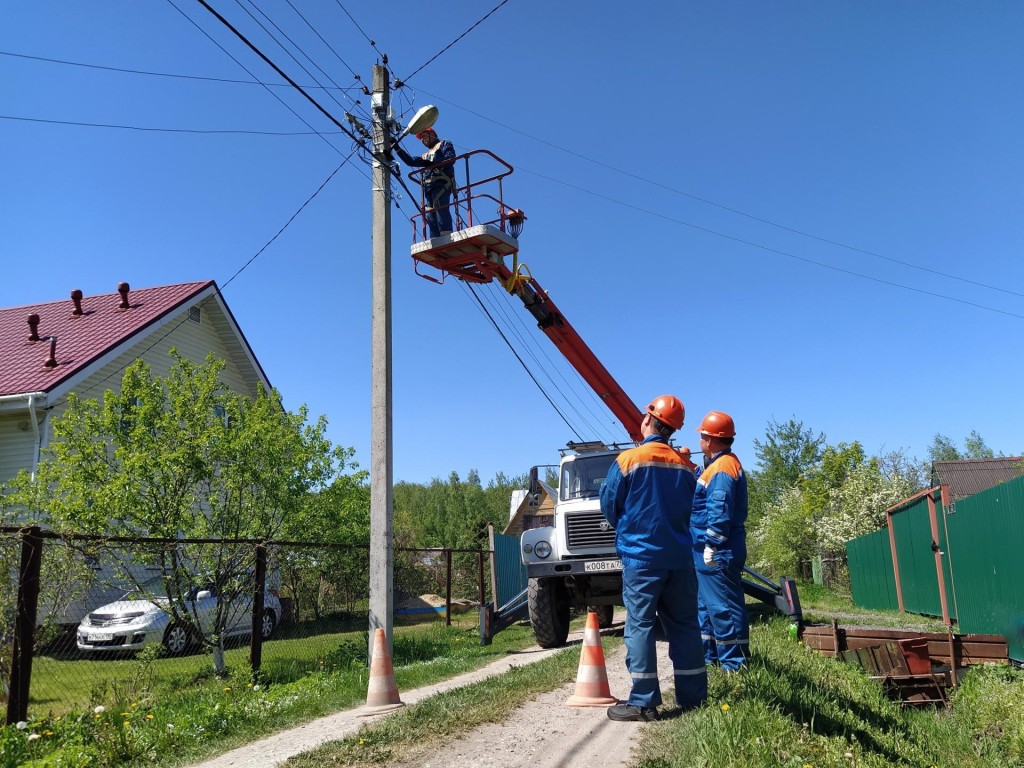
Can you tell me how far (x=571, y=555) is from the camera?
1003cm

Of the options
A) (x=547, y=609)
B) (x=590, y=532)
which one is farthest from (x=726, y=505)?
(x=547, y=609)

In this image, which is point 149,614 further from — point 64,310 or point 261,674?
point 64,310

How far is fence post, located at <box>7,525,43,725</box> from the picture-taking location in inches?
240

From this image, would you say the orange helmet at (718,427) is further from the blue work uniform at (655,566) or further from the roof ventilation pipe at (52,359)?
the roof ventilation pipe at (52,359)

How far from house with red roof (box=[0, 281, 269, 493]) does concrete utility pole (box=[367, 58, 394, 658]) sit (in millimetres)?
7603

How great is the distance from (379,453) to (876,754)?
615cm

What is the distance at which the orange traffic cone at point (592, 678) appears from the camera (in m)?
5.52

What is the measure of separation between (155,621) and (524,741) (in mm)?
7439

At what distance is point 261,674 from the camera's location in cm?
851

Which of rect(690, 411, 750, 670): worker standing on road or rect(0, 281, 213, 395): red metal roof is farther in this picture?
rect(0, 281, 213, 395): red metal roof

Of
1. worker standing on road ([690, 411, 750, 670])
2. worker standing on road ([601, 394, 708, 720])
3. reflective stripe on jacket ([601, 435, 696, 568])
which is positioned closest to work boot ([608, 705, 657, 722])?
worker standing on road ([601, 394, 708, 720])

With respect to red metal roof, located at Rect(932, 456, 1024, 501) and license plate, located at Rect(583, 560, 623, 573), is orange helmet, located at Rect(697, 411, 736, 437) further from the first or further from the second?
red metal roof, located at Rect(932, 456, 1024, 501)

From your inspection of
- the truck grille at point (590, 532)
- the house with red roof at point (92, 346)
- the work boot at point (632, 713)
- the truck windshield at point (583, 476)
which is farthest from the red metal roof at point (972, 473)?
the work boot at point (632, 713)

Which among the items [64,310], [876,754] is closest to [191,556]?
[876,754]
